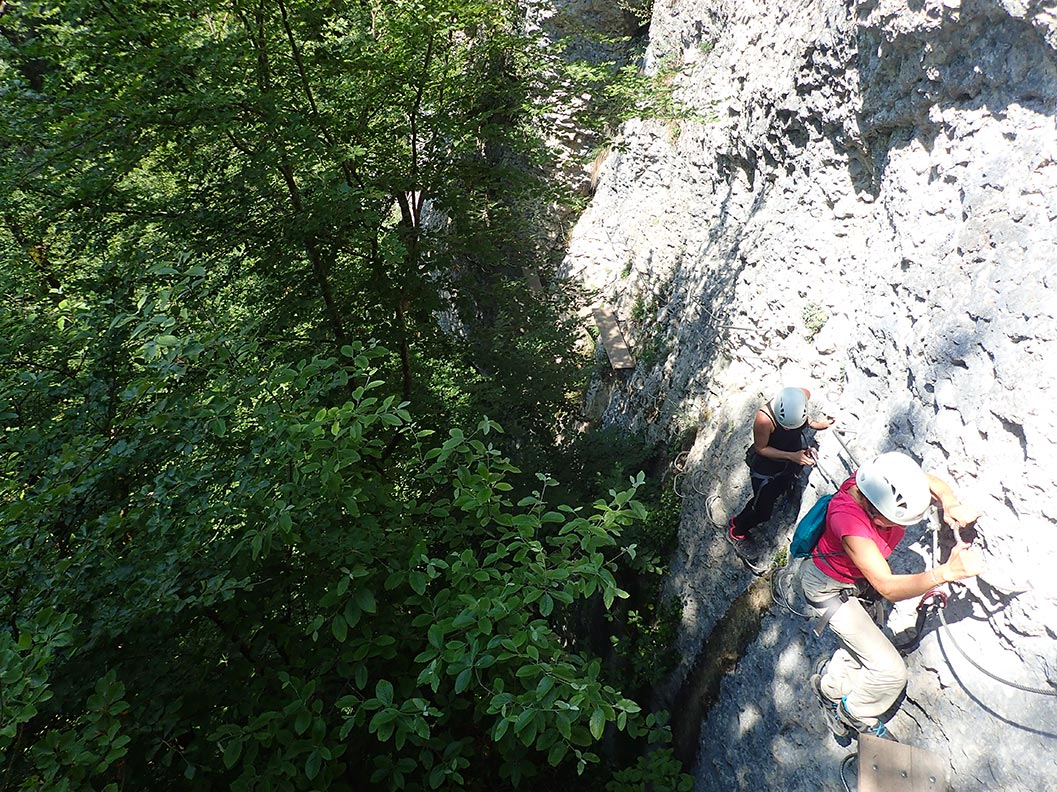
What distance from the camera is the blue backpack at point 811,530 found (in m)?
3.34

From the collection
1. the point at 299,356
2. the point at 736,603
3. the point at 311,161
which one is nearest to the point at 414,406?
the point at 299,356

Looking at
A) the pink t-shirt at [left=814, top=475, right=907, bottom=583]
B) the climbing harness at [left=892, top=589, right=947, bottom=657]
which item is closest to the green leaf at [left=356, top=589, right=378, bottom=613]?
the pink t-shirt at [left=814, top=475, right=907, bottom=583]

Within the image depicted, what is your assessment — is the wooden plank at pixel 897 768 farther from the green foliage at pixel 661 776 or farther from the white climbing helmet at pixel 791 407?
the green foliage at pixel 661 776

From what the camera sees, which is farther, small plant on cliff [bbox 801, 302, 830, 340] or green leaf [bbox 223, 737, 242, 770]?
small plant on cliff [bbox 801, 302, 830, 340]

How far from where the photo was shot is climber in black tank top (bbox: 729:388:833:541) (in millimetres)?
4035

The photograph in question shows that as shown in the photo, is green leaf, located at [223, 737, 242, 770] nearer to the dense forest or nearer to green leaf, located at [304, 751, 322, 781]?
the dense forest

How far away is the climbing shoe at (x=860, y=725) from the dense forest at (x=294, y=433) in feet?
3.64

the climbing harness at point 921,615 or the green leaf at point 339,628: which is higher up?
the green leaf at point 339,628

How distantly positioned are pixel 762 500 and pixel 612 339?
516 centimetres

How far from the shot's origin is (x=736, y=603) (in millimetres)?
4777

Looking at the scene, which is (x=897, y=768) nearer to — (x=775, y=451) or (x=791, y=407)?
(x=775, y=451)

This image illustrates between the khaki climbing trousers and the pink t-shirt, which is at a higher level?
the pink t-shirt

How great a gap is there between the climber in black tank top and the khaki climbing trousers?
945 mm

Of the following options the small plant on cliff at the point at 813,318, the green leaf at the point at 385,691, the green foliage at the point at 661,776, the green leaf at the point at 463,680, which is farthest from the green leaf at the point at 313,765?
the small plant on cliff at the point at 813,318
